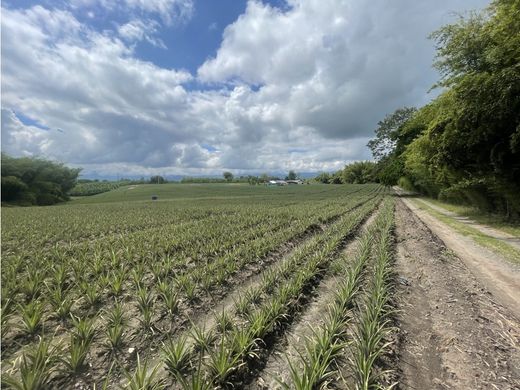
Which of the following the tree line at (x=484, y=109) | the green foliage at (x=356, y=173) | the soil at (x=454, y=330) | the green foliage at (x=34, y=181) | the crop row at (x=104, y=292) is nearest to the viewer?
the soil at (x=454, y=330)

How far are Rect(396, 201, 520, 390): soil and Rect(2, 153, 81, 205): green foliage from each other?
5947 cm

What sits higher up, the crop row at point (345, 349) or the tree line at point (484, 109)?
the tree line at point (484, 109)

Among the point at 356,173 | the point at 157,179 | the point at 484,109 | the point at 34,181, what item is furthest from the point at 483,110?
the point at 157,179

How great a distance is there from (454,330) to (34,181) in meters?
68.5

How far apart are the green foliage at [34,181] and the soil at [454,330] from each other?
195 ft

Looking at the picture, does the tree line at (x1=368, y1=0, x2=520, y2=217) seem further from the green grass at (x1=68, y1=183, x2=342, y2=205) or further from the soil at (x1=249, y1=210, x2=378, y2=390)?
the green grass at (x1=68, y1=183, x2=342, y2=205)

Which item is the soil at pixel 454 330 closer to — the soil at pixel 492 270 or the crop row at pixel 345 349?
the soil at pixel 492 270

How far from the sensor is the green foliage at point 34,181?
4481cm

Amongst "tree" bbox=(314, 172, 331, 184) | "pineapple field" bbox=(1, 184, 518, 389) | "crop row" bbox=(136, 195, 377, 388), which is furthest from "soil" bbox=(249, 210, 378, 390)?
"tree" bbox=(314, 172, 331, 184)

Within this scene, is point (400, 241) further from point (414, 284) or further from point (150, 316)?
point (150, 316)

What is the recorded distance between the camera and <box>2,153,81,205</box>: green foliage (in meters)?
44.8

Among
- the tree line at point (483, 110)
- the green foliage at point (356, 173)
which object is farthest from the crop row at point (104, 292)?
the green foliage at point (356, 173)

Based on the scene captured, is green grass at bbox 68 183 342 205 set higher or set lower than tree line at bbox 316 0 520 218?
lower

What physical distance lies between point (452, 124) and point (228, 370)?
14761 millimetres
